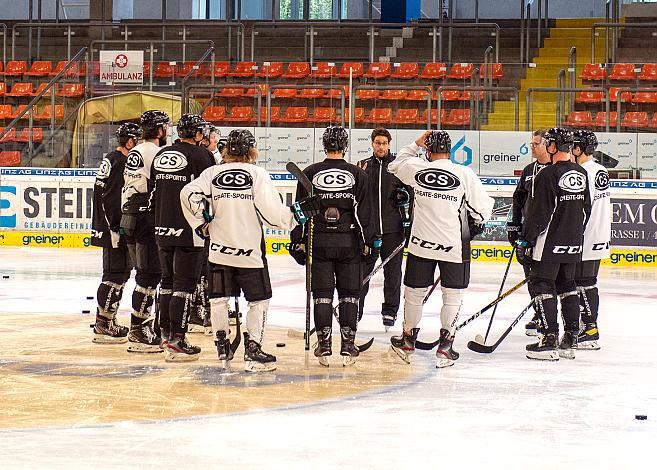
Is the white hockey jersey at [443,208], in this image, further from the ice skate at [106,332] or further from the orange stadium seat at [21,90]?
the orange stadium seat at [21,90]

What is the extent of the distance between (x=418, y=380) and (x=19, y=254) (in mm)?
9811

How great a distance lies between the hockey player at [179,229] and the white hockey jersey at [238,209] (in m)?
0.36

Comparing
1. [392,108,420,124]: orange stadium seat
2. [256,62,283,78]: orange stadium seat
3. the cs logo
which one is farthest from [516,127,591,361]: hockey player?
the cs logo

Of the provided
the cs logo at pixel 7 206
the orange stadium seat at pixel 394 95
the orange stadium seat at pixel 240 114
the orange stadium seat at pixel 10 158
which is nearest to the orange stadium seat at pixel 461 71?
the orange stadium seat at pixel 394 95

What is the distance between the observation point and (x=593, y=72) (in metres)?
15.2

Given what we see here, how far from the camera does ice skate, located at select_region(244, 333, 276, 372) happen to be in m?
6.25

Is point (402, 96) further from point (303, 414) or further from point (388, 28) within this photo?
point (303, 414)

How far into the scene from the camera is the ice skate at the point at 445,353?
6561 mm

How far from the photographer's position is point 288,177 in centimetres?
1529

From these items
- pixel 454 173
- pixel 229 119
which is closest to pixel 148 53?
pixel 229 119

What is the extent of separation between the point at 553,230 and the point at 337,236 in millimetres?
1461

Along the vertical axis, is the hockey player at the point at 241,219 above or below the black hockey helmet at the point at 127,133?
below

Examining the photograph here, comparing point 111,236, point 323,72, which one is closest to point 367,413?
point 111,236

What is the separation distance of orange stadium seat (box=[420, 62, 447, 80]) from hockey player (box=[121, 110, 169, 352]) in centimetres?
A: 836
